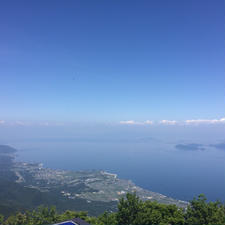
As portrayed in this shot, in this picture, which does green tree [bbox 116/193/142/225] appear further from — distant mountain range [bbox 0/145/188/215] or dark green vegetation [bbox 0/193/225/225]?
distant mountain range [bbox 0/145/188/215]

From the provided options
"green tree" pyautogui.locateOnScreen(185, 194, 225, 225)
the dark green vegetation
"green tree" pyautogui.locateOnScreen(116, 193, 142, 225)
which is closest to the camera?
"green tree" pyautogui.locateOnScreen(185, 194, 225, 225)

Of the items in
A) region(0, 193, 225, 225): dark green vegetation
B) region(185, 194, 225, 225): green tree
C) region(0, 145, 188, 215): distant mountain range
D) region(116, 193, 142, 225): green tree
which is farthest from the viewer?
region(0, 145, 188, 215): distant mountain range

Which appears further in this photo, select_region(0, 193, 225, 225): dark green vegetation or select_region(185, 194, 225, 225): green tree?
select_region(0, 193, 225, 225): dark green vegetation

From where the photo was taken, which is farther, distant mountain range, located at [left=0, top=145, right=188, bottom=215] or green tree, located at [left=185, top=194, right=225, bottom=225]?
distant mountain range, located at [left=0, top=145, right=188, bottom=215]

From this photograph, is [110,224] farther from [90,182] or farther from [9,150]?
[9,150]

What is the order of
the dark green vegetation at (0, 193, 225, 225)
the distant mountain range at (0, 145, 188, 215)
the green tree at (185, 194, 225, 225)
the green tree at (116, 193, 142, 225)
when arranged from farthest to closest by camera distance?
the distant mountain range at (0, 145, 188, 215)
the green tree at (116, 193, 142, 225)
the dark green vegetation at (0, 193, 225, 225)
the green tree at (185, 194, 225, 225)

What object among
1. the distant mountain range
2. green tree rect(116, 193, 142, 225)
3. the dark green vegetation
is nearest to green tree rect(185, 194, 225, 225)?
the dark green vegetation

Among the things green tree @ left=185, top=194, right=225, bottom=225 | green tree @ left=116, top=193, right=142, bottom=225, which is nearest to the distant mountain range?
green tree @ left=116, top=193, right=142, bottom=225

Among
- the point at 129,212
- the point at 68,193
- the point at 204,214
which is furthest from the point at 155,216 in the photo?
the point at 68,193

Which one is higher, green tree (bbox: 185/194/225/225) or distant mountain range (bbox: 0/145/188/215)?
green tree (bbox: 185/194/225/225)

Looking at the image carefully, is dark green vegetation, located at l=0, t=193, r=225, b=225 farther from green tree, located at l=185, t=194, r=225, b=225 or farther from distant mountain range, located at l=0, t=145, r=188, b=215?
distant mountain range, located at l=0, t=145, r=188, b=215
